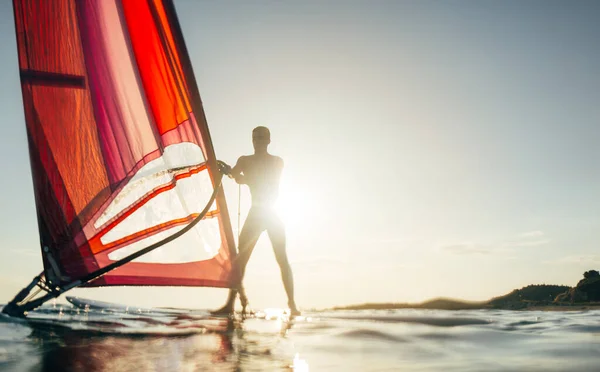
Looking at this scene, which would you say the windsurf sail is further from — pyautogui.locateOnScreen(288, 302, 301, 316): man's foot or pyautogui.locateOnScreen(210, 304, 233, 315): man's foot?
pyautogui.locateOnScreen(288, 302, 301, 316): man's foot

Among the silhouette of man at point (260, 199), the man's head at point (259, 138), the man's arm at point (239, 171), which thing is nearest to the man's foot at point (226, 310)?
the silhouette of man at point (260, 199)

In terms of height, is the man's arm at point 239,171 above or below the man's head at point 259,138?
below

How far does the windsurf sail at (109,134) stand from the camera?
4914mm

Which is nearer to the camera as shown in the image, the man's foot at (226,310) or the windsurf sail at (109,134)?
the windsurf sail at (109,134)

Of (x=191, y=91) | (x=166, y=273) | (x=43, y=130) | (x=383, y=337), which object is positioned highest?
(x=191, y=91)

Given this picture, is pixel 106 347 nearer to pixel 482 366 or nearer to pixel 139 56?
pixel 482 366

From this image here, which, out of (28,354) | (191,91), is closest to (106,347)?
(28,354)

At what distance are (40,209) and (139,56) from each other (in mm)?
2033

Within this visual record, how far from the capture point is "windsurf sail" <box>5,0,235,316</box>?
4914mm

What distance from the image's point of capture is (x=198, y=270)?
6020 millimetres

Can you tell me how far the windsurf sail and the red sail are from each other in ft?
0.04

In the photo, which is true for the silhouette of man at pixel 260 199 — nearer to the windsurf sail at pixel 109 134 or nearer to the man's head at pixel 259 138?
the man's head at pixel 259 138

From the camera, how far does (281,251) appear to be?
695cm

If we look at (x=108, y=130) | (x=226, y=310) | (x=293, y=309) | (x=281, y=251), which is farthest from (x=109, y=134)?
(x=293, y=309)
